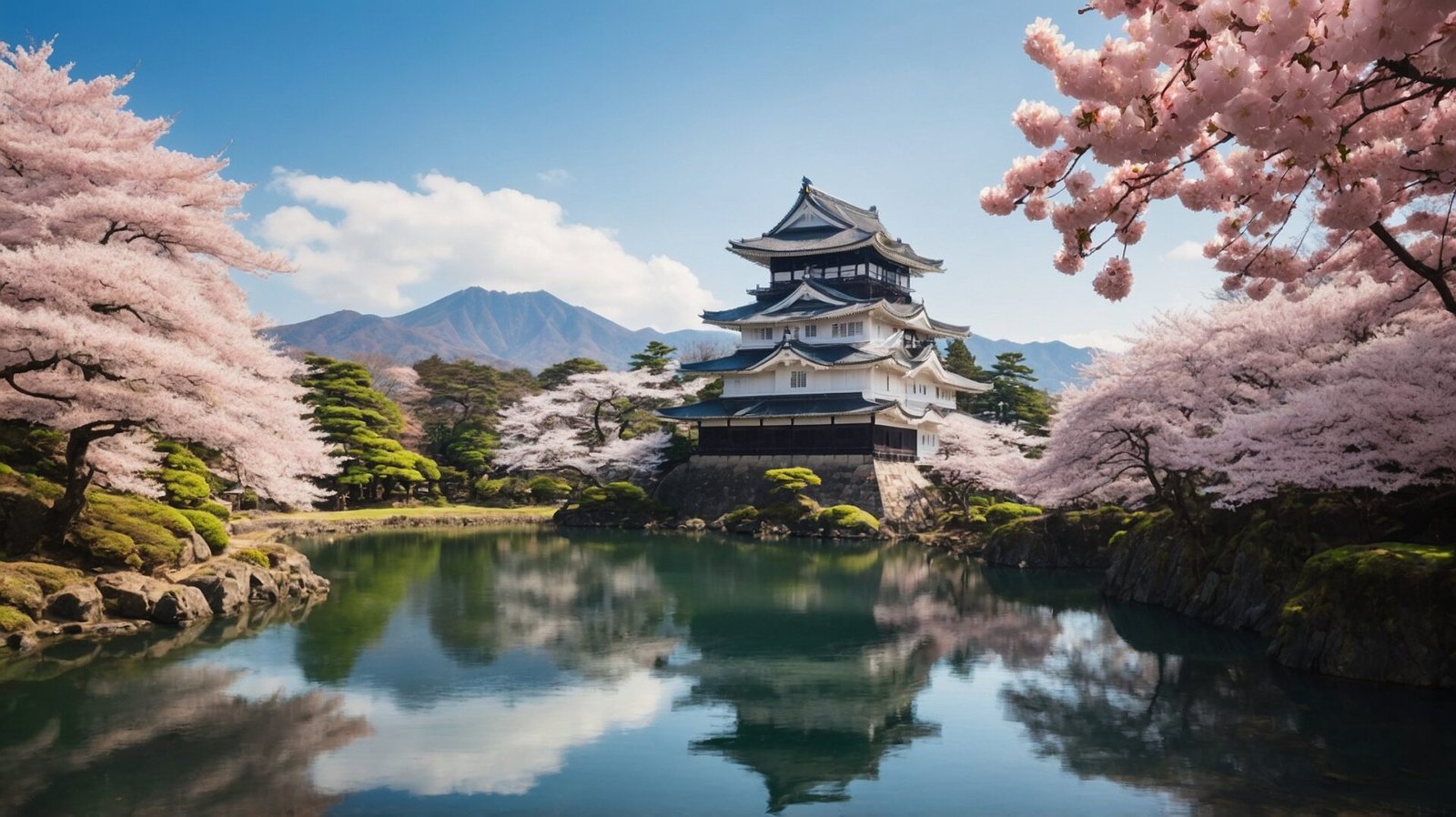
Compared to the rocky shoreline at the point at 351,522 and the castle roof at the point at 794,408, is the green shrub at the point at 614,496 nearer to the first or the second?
the rocky shoreline at the point at 351,522

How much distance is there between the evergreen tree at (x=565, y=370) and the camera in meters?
46.7

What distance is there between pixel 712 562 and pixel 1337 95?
19815 millimetres

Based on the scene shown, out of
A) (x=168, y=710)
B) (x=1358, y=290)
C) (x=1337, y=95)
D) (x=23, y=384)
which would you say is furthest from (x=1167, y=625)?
(x=23, y=384)

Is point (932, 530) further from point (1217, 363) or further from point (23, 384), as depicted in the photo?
point (23, 384)

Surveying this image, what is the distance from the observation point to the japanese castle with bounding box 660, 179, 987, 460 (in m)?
35.8

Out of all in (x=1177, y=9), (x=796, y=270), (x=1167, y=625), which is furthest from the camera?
(x=796, y=270)

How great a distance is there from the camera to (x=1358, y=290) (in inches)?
508

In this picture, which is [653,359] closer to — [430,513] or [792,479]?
[430,513]

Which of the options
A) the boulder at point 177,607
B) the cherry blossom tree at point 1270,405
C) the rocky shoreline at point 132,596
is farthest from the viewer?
the boulder at point 177,607

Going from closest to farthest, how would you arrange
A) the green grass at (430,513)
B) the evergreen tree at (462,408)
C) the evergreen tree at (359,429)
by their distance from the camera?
1. the green grass at (430,513)
2. the evergreen tree at (359,429)
3. the evergreen tree at (462,408)

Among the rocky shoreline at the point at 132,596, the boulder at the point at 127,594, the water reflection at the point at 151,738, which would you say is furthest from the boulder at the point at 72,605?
the water reflection at the point at 151,738

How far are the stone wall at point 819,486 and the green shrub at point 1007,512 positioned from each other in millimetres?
4824

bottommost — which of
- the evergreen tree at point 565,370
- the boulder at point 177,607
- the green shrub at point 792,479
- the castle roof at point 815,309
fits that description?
the boulder at point 177,607

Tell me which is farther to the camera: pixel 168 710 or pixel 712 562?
pixel 712 562
